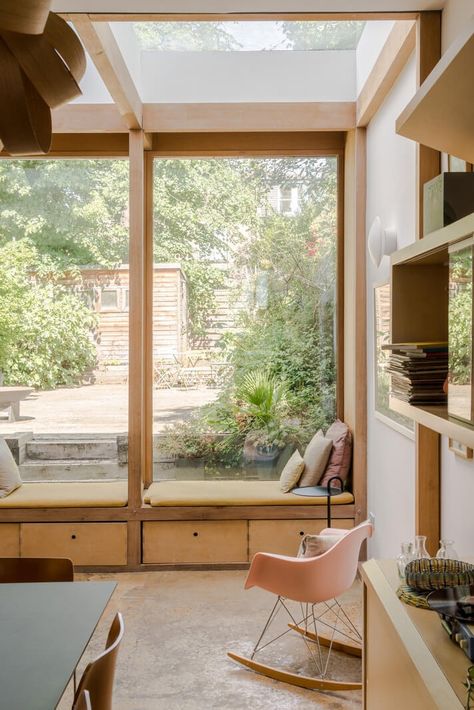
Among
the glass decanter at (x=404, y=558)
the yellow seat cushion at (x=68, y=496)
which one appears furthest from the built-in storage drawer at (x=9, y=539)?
the glass decanter at (x=404, y=558)

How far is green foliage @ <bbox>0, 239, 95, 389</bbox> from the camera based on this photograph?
5.33m

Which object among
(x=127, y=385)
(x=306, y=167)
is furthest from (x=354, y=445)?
(x=306, y=167)

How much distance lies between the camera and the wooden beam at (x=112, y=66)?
341 cm

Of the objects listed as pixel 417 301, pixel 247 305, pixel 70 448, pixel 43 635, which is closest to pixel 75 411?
pixel 70 448

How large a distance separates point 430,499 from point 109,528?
2492 mm

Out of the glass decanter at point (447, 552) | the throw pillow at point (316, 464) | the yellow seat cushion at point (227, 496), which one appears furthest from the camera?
the throw pillow at point (316, 464)

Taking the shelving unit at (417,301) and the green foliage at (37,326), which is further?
the green foliage at (37,326)

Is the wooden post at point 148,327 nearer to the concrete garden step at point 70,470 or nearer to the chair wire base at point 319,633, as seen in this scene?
the concrete garden step at point 70,470

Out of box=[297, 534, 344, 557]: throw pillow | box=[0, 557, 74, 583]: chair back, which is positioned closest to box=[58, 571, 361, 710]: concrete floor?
box=[297, 534, 344, 557]: throw pillow

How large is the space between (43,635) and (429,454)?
1.78 metres

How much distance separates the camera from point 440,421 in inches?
74.2

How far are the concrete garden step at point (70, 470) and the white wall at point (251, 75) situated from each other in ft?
8.98

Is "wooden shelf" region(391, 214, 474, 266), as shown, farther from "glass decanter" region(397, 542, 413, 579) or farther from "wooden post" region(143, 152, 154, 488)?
"wooden post" region(143, 152, 154, 488)

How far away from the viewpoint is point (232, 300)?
5.39 m
